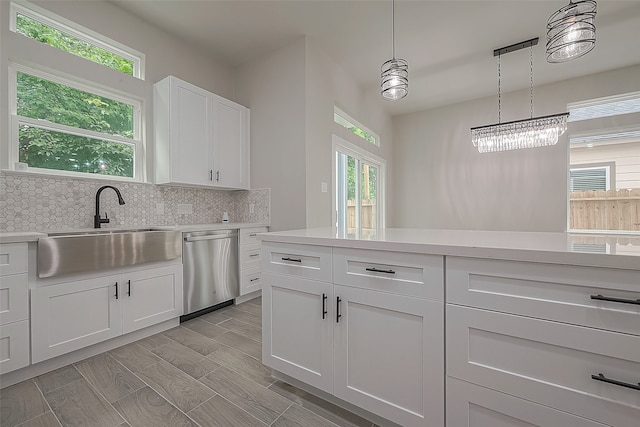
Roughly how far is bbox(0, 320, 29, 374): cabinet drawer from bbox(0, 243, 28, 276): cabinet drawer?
0.32 m

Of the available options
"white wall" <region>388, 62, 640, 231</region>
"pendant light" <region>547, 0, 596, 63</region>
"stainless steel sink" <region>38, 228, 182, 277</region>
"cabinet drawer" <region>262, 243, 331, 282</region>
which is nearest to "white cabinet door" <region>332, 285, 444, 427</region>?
"cabinet drawer" <region>262, 243, 331, 282</region>

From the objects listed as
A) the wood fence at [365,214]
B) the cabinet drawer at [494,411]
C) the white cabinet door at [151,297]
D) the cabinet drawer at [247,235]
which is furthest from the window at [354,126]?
the cabinet drawer at [494,411]

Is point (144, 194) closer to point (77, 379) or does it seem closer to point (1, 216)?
point (1, 216)

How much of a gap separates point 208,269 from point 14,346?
1.33 m

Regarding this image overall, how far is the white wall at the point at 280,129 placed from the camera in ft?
10.4

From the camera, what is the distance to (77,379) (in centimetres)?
166

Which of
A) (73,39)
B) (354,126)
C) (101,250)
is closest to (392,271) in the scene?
(101,250)

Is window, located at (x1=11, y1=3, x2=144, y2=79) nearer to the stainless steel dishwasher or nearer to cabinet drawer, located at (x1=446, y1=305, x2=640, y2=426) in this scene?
the stainless steel dishwasher

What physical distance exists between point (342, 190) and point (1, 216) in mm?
3524

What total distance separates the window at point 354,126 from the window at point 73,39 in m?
2.45

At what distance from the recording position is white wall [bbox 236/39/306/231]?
318 cm

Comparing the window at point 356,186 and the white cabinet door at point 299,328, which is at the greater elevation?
the window at point 356,186

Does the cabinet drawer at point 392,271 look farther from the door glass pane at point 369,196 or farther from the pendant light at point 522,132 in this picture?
the door glass pane at point 369,196

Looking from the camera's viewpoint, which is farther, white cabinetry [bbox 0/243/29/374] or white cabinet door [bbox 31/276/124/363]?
white cabinet door [bbox 31/276/124/363]
